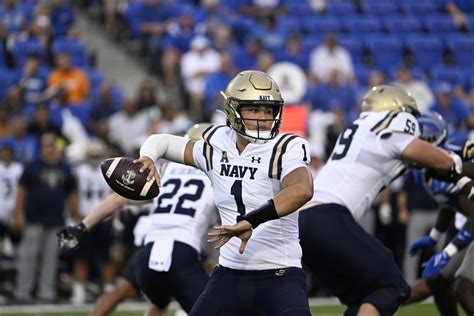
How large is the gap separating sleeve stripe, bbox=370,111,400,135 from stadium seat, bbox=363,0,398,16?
999 centimetres

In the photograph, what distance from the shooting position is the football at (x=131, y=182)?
5.24 m

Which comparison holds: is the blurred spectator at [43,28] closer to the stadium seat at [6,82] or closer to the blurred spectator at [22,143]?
the stadium seat at [6,82]

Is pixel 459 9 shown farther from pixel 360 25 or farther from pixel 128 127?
pixel 128 127

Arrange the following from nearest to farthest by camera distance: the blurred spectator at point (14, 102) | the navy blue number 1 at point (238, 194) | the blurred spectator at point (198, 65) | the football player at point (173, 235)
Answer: the navy blue number 1 at point (238, 194), the football player at point (173, 235), the blurred spectator at point (14, 102), the blurred spectator at point (198, 65)

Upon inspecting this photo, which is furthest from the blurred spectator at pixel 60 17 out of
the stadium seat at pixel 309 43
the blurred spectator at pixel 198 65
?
the stadium seat at pixel 309 43

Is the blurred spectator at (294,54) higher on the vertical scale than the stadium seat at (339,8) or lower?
lower

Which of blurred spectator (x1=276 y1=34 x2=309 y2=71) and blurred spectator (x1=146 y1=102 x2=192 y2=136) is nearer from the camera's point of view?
blurred spectator (x1=146 y1=102 x2=192 y2=136)

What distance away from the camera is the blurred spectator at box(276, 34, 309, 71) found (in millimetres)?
13758

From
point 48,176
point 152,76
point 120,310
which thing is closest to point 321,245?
point 120,310

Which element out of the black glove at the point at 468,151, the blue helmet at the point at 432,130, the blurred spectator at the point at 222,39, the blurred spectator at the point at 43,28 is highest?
the blue helmet at the point at 432,130

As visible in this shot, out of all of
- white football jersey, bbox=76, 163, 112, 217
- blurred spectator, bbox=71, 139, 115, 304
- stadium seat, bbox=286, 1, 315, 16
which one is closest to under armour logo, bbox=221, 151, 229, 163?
blurred spectator, bbox=71, 139, 115, 304

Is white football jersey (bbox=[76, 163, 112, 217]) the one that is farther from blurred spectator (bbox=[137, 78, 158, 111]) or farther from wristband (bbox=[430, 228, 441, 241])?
wristband (bbox=[430, 228, 441, 241])

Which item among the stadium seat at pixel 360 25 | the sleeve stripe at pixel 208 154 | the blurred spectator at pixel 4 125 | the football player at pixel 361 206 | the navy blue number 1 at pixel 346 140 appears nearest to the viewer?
the sleeve stripe at pixel 208 154

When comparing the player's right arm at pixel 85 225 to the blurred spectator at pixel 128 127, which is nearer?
the player's right arm at pixel 85 225
